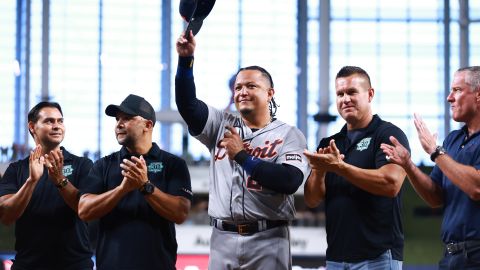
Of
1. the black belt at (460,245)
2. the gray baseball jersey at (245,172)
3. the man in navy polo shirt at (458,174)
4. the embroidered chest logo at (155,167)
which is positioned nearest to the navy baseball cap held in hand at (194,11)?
the gray baseball jersey at (245,172)

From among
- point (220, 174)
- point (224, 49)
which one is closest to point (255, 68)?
point (220, 174)

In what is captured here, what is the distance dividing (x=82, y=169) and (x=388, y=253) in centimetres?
214

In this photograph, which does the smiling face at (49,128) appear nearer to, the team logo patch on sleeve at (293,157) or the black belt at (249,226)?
the black belt at (249,226)

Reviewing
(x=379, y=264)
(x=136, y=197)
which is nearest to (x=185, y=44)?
(x=136, y=197)

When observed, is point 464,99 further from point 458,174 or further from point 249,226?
point 249,226

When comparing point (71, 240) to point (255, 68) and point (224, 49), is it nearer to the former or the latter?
point (255, 68)

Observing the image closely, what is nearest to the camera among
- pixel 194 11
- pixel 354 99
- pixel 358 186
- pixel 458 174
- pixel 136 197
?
pixel 458 174

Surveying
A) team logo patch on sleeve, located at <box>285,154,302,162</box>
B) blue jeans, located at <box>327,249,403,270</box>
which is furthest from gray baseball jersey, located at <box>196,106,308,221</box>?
blue jeans, located at <box>327,249,403,270</box>

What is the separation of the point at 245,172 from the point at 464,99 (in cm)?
131

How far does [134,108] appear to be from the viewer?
4.89m

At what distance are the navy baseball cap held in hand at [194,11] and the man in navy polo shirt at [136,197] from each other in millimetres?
666

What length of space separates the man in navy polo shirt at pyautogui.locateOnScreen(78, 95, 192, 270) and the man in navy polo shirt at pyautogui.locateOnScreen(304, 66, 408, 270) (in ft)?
2.82

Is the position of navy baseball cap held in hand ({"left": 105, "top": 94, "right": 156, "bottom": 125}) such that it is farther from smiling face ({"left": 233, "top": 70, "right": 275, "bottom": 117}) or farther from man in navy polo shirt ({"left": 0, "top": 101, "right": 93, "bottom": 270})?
smiling face ({"left": 233, "top": 70, "right": 275, "bottom": 117})

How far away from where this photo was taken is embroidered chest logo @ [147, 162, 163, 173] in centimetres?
487
